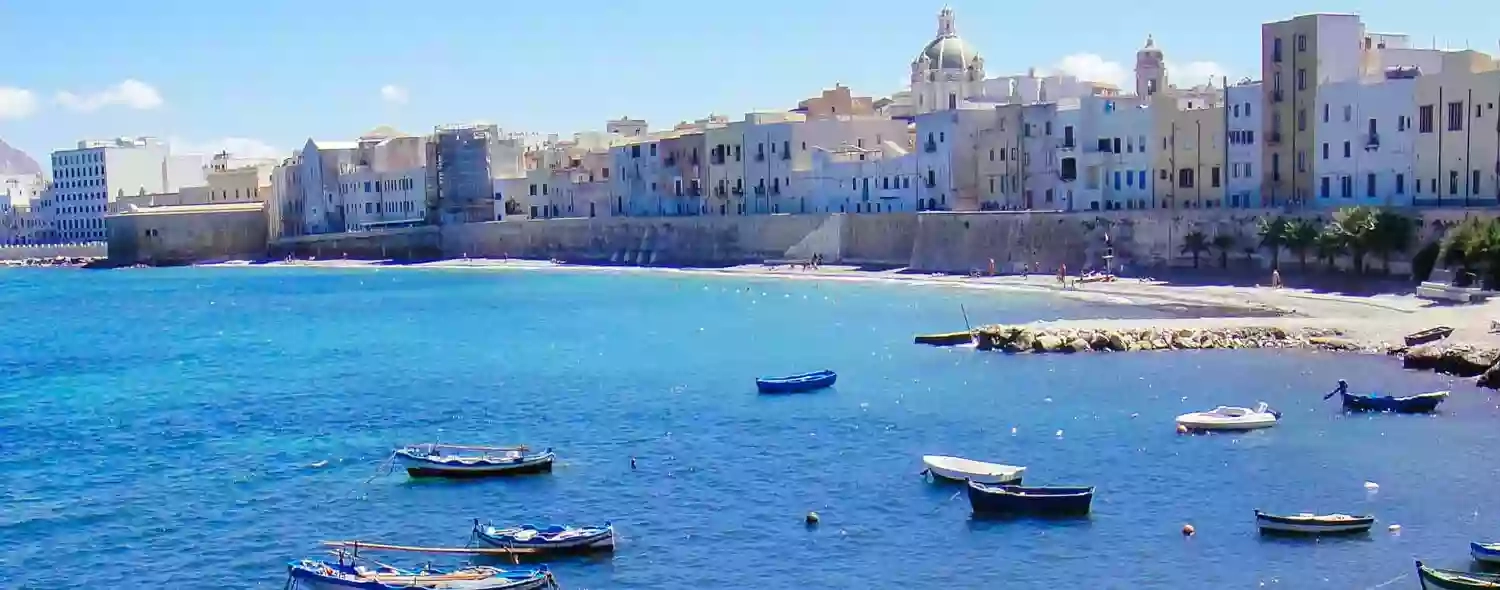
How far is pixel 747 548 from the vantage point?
30.8 metres

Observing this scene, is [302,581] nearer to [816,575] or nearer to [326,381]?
[816,575]

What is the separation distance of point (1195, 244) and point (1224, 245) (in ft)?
5.58

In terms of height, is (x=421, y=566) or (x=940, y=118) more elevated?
(x=940, y=118)

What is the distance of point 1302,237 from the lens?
70500 mm

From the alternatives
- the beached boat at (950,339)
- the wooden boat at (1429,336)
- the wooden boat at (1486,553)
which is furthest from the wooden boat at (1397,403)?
the beached boat at (950,339)

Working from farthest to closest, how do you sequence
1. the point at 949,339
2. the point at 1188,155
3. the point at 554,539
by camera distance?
1. the point at 1188,155
2. the point at 949,339
3. the point at 554,539

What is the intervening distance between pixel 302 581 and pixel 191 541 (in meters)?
4.98

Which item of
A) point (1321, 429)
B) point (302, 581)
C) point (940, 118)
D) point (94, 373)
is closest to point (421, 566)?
point (302, 581)

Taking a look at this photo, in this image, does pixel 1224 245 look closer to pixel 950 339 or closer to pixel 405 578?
pixel 950 339

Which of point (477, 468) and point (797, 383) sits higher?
point (797, 383)

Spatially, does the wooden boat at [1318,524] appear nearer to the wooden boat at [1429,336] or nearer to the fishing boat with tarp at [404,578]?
the fishing boat with tarp at [404,578]

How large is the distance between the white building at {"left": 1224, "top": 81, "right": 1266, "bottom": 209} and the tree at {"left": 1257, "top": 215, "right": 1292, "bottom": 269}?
4.79 metres

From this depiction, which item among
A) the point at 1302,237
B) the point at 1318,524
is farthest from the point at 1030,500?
the point at 1302,237

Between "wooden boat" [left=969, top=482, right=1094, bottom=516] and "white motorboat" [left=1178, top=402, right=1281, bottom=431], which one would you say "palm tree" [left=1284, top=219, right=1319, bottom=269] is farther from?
"wooden boat" [left=969, top=482, right=1094, bottom=516]
